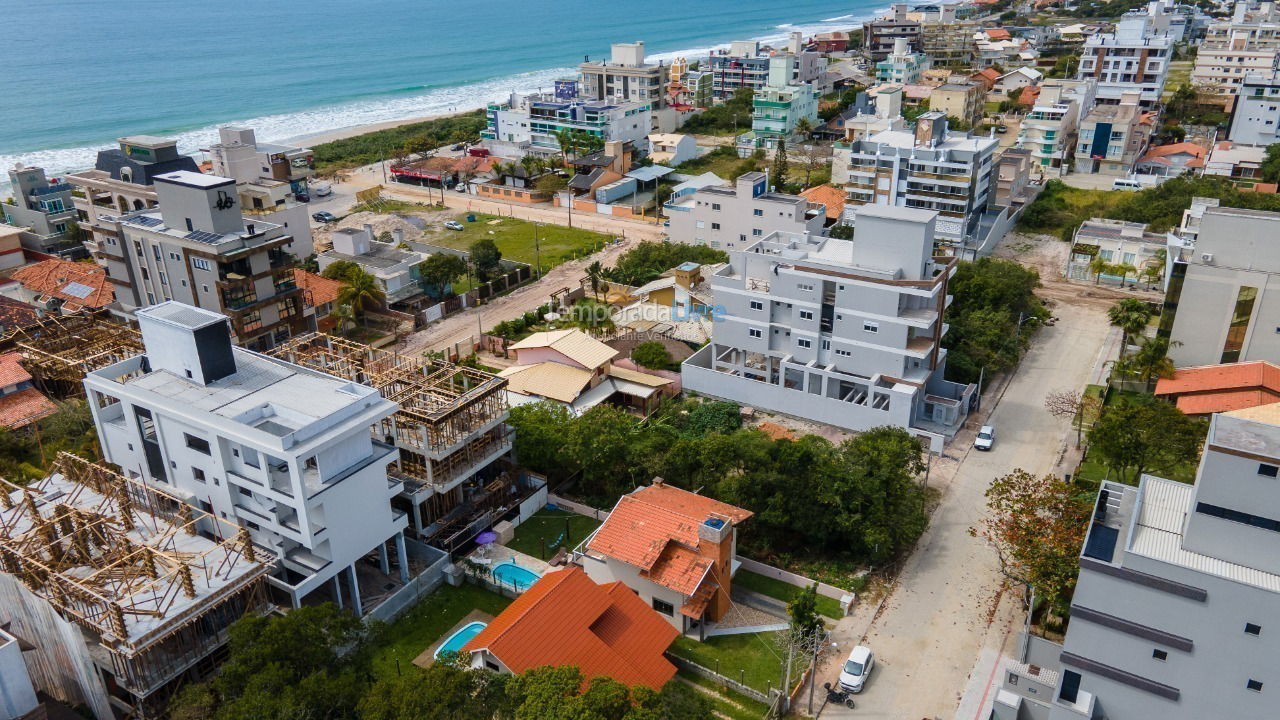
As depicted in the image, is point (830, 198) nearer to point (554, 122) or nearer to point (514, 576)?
point (554, 122)

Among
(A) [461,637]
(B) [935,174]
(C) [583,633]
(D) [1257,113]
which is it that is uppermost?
(D) [1257,113]

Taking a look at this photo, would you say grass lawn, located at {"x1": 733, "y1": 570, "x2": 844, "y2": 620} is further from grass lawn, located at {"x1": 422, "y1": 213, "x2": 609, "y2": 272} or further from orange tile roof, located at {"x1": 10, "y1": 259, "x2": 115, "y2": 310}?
orange tile roof, located at {"x1": 10, "y1": 259, "x2": 115, "y2": 310}

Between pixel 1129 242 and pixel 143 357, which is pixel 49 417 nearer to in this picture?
pixel 143 357

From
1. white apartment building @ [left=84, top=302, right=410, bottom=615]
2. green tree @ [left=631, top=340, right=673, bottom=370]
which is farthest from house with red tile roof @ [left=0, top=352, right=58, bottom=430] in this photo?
green tree @ [left=631, top=340, right=673, bottom=370]

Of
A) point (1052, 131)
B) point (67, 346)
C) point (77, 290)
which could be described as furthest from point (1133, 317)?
point (77, 290)

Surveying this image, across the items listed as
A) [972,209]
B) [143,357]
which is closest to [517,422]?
[143,357]

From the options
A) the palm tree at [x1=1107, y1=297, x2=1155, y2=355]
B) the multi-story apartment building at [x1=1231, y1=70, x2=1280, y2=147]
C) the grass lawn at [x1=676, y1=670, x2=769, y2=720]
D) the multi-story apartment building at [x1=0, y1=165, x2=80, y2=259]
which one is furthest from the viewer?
the multi-story apartment building at [x1=1231, y1=70, x2=1280, y2=147]
